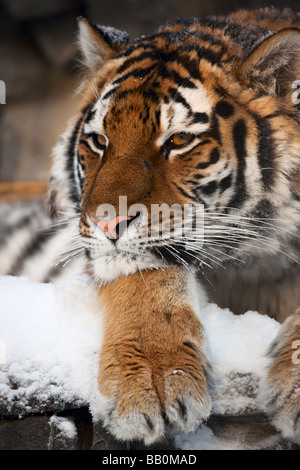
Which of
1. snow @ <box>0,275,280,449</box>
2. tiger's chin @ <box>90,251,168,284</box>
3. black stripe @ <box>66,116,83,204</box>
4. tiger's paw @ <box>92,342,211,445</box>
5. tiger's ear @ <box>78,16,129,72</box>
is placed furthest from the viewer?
black stripe @ <box>66,116,83,204</box>

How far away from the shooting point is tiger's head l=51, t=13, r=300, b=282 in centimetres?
131

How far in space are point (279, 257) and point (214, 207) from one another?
24 cm

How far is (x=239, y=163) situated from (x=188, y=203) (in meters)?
0.17

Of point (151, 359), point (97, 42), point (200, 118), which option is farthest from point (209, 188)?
point (97, 42)

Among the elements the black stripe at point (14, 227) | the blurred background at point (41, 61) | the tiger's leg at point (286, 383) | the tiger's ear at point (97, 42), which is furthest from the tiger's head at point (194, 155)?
the blurred background at point (41, 61)

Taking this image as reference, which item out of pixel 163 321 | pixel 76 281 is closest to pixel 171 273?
pixel 163 321

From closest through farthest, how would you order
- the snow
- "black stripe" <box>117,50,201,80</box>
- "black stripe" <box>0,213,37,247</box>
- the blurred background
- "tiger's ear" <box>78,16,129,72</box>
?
the snow
"black stripe" <box>117,50,201,80</box>
"tiger's ear" <box>78,16,129,72</box>
"black stripe" <box>0,213,37,247</box>
the blurred background

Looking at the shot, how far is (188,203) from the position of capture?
1346 mm

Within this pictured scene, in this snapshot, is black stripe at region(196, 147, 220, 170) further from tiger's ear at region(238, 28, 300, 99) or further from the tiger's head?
tiger's ear at region(238, 28, 300, 99)

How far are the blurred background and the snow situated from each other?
2693mm

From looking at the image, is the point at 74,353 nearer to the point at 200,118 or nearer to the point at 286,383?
the point at 286,383

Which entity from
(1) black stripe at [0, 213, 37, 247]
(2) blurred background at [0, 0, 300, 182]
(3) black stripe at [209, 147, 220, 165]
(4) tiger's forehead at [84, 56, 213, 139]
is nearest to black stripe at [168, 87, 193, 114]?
(4) tiger's forehead at [84, 56, 213, 139]

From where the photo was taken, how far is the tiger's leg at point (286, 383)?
1.07 meters

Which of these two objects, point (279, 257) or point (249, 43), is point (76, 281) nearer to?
point (279, 257)
